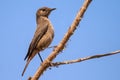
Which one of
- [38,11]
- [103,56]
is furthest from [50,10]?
[103,56]

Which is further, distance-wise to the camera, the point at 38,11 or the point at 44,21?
the point at 38,11

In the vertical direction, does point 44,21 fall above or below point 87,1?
below

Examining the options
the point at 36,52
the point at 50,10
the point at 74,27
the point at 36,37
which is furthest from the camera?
the point at 50,10

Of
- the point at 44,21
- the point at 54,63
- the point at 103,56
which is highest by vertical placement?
the point at 103,56

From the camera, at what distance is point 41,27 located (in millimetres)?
7020

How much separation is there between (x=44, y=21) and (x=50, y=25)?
1.32 feet

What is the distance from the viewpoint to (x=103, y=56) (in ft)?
8.90

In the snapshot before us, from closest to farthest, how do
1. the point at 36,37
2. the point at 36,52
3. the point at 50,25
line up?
1. the point at 36,52
2. the point at 36,37
3. the point at 50,25

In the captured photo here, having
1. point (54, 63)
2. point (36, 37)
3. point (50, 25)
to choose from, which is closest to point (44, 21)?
point (50, 25)

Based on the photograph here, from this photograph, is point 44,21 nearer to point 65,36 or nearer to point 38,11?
point 38,11

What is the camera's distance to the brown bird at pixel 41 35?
19.9 feet

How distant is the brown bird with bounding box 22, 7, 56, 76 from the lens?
605 centimetres

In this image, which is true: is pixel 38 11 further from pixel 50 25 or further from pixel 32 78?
pixel 32 78

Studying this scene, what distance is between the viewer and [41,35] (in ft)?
22.2
